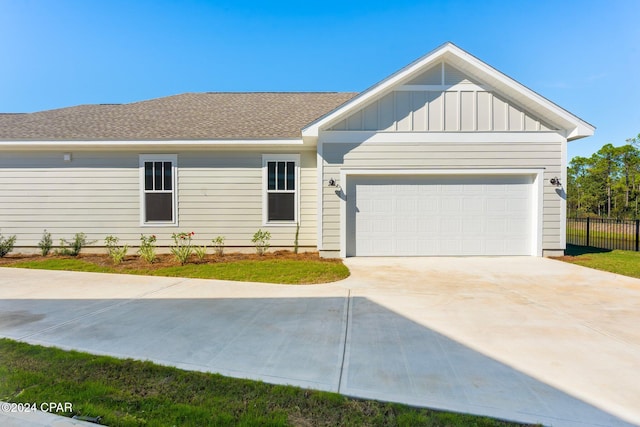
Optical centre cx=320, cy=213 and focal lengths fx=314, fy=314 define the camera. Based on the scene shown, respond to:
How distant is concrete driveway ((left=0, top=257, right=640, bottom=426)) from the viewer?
2.51 metres

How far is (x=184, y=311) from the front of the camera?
14.5ft

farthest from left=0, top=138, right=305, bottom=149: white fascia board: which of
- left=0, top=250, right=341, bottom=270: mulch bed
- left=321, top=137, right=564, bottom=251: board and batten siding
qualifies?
left=0, top=250, right=341, bottom=270: mulch bed

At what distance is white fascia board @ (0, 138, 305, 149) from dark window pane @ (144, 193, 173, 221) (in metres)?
1.48

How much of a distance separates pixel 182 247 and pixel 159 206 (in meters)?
1.93

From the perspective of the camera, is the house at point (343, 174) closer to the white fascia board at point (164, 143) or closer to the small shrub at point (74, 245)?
the white fascia board at point (164, 143)

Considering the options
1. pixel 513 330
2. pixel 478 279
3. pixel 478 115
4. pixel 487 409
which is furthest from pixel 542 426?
pixel 478 115

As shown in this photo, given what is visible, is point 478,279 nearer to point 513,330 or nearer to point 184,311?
point 513,330

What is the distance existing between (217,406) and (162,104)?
40.3ft

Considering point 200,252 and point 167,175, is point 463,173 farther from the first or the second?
point 167,175

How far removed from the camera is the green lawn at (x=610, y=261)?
714 cm

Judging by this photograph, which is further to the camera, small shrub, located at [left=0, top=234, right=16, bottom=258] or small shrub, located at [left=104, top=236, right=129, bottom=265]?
small shrub, located at [left=0, top=234, right=16, bottom=258]

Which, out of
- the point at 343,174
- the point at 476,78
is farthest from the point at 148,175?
the point at 476,78

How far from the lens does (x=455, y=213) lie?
28.9ft

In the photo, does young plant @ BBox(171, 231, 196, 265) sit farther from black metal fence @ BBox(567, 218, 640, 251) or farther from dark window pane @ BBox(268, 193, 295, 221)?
black metal fence @ BBox(567, 218, 640, 251)
